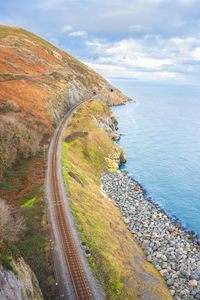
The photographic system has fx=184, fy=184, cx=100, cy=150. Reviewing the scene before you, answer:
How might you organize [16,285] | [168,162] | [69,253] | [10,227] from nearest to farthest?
[16,285] < [10,227] < [69,253] < [168,162]

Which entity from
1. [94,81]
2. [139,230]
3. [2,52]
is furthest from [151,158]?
[94,81]

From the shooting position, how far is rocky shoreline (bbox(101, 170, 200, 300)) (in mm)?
27744

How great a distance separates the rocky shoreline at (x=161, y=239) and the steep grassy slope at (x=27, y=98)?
84.8 ft

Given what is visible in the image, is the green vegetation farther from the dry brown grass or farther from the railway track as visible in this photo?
the railway track

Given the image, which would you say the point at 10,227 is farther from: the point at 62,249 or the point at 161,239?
the point at 161,239

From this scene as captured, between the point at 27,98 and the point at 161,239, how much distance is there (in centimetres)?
6717

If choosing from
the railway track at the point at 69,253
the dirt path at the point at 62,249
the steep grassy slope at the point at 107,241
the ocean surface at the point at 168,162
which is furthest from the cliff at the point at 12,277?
the ocean surface at the point at 168,162

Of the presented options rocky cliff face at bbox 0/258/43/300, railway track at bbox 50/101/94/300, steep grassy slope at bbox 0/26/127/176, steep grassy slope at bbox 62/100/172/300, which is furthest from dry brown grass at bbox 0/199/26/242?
steep grassy slope at bbox 0/26/127/176

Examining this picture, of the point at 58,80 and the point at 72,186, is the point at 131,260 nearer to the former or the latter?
the point at 72,186

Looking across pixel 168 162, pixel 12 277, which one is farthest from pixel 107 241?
pixel 168 162

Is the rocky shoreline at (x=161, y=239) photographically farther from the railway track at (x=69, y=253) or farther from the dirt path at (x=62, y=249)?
the railway track at (x=69, y=253)

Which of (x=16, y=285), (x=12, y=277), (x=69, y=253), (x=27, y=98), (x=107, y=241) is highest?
(x=27, y=98)

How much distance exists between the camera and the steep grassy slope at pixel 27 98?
4650 cm

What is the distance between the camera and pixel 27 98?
7325 centimetres
